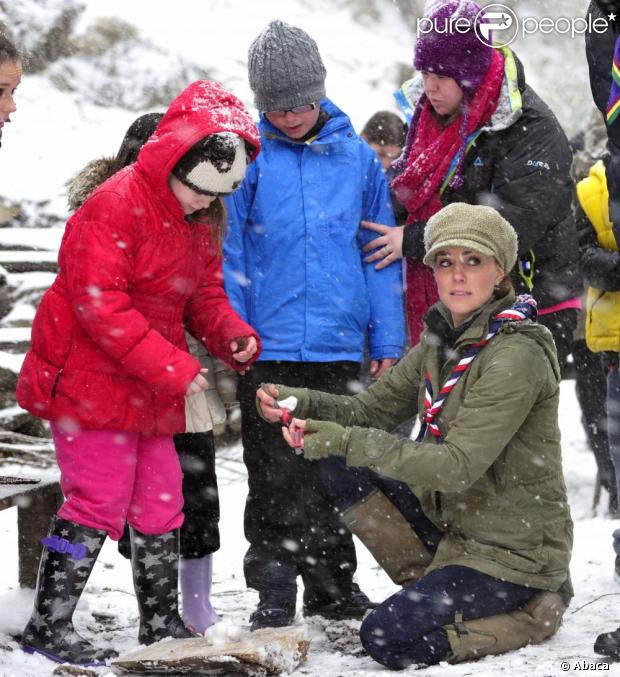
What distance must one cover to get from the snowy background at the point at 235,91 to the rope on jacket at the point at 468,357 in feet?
2.53

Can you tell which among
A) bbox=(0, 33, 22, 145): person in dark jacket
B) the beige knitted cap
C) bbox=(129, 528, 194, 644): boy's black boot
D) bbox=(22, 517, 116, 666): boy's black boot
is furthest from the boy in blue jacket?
bbox=(0, 33, 22, 145): person in dark jacket

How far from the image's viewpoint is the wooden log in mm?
3031

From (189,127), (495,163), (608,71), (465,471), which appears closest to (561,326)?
(495,163)

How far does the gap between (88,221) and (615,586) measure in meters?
2.51

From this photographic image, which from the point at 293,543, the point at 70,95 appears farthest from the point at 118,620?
the point at 70,95

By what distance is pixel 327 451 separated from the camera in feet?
10.3

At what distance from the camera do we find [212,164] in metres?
3.27

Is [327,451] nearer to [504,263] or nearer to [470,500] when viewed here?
[470,500]

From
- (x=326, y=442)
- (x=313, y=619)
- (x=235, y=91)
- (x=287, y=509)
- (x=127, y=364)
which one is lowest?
(x=313, y=619)

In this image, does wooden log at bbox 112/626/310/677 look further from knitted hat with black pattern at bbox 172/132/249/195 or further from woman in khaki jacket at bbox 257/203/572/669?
knitted hat with black pattern at bbox 172/132/249/195

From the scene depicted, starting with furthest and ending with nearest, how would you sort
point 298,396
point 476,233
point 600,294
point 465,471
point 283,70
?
point 600,294, point 283,70, point 298,396, point 476,233, point 465,471

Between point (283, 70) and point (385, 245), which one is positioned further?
point (385, 245)

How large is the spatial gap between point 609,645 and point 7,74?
8.16 feet

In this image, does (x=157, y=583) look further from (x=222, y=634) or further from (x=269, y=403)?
(x=269, y=403)
